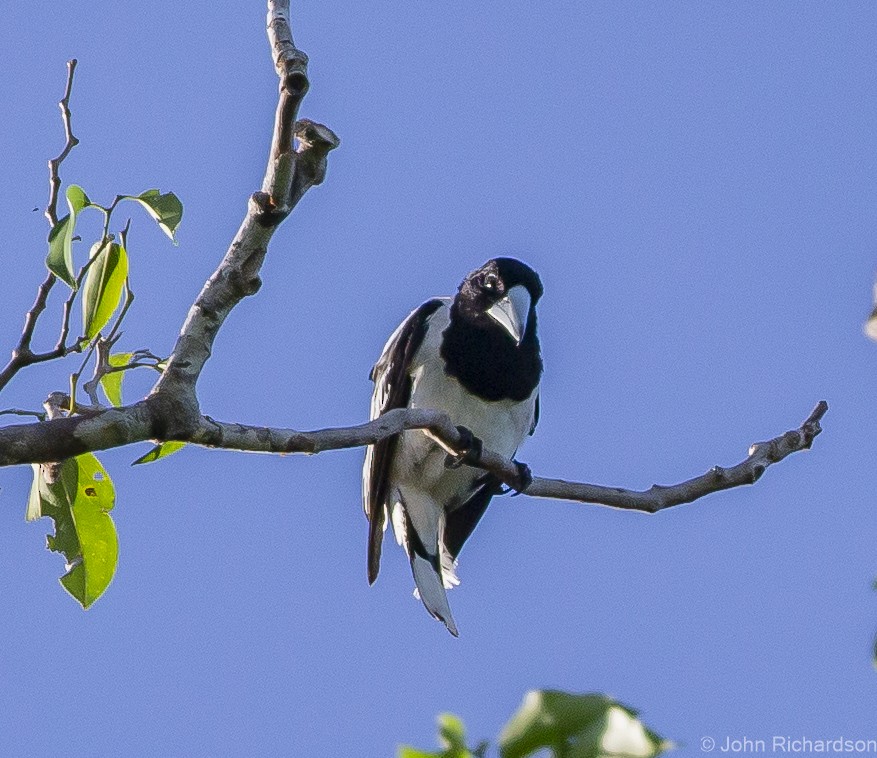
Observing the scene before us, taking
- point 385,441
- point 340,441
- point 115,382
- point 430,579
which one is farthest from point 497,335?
point 340,441

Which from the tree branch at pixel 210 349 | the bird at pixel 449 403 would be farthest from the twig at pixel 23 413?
the bird at pixel 449 403

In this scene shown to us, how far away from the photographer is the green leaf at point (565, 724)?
1.61 meters

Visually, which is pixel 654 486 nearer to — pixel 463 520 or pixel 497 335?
pixel 497 335

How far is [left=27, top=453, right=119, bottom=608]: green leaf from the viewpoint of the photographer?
11.3ft

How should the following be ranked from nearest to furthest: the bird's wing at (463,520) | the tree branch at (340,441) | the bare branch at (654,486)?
the tree branch at (340,441)
the bare branch at (654,486)
the bird's wing at (463,520)

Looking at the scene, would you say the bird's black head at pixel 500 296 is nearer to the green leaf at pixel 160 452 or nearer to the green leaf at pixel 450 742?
the green leaf at pixel 160 452

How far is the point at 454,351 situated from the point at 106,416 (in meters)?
2.94

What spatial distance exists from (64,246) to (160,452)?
594 millimetres

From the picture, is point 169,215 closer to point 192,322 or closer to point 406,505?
point 192,322

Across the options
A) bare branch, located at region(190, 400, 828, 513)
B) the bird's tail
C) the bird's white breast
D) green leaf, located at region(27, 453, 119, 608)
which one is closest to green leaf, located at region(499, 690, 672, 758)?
bare branch, located at region(190, 400, 828, 513)

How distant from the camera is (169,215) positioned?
11.5ft

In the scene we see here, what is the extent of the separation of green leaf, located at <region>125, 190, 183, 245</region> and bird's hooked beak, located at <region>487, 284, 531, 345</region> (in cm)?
215

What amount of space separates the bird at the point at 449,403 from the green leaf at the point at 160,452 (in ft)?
6.82

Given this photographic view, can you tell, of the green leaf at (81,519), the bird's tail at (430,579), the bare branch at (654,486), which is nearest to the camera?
the green leaf at (81,519)
